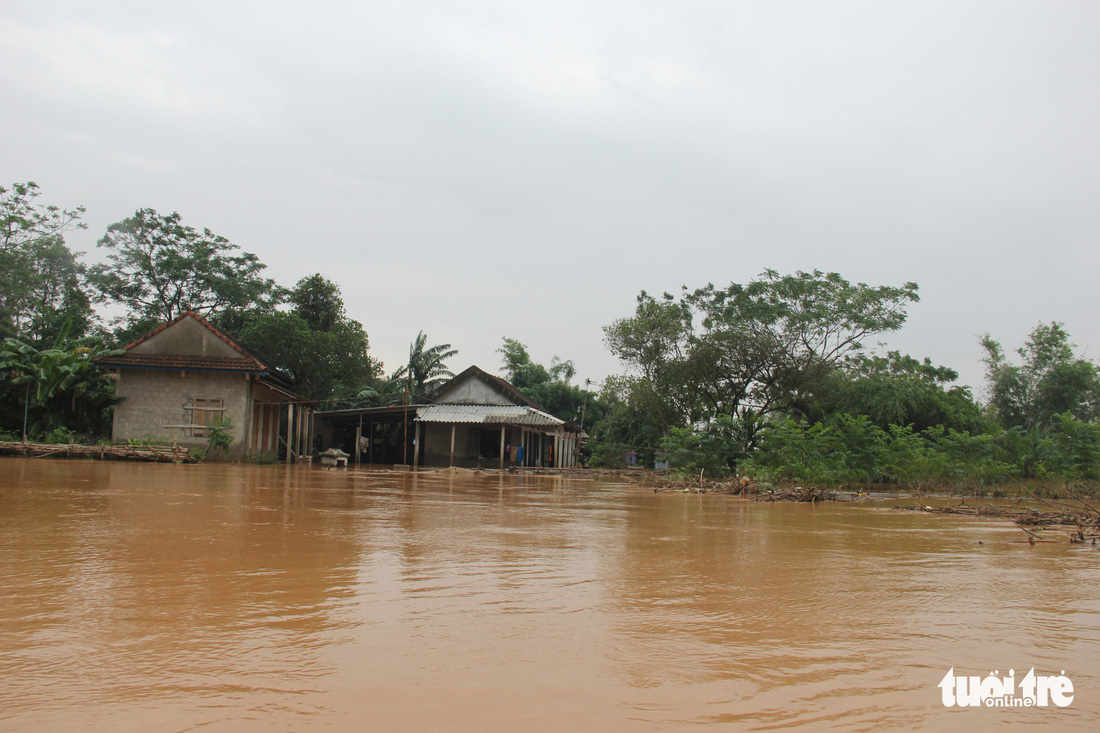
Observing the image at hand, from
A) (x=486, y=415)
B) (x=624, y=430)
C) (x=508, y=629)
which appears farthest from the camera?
(x=624, y=430)

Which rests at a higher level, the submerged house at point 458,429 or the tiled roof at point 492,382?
the tiled roof at point 492,382

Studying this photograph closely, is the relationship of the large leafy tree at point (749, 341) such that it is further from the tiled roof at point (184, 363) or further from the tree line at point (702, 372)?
the tiled roof at point (184, 363)

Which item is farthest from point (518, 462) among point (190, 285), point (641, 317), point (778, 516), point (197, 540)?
point (197, 540)

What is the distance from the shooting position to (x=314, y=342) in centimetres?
2983

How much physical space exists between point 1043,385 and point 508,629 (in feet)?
119

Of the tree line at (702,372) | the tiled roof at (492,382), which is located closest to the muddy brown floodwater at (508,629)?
the tree line at (702,372)

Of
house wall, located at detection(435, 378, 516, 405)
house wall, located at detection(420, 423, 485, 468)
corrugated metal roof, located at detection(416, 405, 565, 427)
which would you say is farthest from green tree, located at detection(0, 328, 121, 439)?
house wall, located at detection(435, 378, 516, 405)

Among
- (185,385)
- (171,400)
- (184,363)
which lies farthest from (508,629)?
(171,400)

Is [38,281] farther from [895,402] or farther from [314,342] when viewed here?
[895,402]

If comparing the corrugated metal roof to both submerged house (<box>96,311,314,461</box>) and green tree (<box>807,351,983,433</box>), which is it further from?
green tree (<box>807,351,983,433</box>)

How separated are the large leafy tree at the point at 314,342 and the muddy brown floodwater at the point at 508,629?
24.3 m

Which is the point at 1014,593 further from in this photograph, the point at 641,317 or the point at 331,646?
the point at 641,317

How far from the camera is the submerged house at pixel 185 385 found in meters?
21.6

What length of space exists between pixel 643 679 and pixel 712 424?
726 inches
